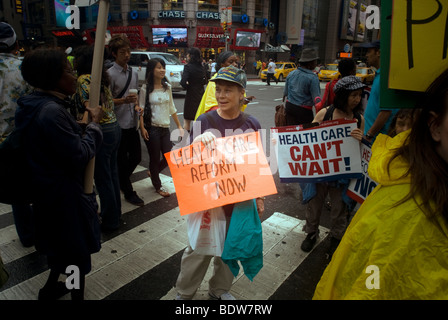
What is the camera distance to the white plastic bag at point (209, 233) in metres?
1.99

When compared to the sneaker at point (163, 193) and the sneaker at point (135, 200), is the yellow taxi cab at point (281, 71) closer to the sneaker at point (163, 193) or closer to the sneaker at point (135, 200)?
the sneaker at point (163, 193)

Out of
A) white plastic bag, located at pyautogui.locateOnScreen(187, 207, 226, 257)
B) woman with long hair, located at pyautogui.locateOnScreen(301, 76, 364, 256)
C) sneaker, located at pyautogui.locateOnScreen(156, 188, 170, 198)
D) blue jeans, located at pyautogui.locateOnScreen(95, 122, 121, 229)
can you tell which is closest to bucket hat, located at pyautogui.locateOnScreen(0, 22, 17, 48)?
blue jeans, located at pyautogui.locateOnScreen(95, 122, 121, 229)

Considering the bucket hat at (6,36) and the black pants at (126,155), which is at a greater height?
the bucket hat at (6,36)

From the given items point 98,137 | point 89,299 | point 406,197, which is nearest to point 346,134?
point 406,197

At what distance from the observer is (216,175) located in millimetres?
1992

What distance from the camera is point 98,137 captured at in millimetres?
2105

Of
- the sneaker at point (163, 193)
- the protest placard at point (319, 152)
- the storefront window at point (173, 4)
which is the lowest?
the sneaker at point (163, 193)

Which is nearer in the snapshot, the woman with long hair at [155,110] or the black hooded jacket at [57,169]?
the black hooded jacket at [57,169]

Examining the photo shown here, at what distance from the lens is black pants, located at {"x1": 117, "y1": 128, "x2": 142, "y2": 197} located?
3951 millimetres

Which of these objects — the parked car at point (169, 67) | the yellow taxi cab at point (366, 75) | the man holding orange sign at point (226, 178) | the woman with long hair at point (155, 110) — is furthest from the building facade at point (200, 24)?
the man holding orange sign at point (226, 178)

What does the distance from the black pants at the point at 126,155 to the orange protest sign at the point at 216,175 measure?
218 centimetres

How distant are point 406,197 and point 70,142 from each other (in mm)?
1820

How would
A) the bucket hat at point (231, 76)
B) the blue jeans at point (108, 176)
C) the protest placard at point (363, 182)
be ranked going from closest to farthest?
the bucket hat at point (231, 76) < the protest placard at point (363, 182) < the blue jeans at point (108, 176)
